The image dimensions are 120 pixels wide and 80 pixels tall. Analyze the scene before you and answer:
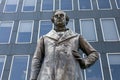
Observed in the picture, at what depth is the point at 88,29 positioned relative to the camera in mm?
22797

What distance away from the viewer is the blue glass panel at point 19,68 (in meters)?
19.5

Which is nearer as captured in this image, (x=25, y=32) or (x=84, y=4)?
(x=25, y=32)

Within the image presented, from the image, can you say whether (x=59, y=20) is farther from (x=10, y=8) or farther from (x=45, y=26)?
(x=10, y=8)

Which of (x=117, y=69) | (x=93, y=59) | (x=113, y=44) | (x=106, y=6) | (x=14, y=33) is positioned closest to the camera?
(x=93, y=59)

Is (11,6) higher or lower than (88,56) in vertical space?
higher

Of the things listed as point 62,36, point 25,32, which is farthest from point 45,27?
point 62,36

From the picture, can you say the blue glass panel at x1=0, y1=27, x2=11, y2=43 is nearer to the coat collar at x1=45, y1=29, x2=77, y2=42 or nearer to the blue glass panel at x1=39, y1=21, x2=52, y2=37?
the blue glass panel at x1=39, y1=21, x2=52, y2=37

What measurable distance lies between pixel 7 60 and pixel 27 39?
2.56 meters

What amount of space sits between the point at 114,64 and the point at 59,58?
1575cm

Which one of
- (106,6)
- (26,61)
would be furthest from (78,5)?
(26,61)

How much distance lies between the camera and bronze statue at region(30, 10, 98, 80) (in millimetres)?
4516

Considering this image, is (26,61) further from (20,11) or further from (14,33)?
(20,11)

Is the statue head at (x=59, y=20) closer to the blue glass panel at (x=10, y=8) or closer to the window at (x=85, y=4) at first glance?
the window at (x=85, y=4)

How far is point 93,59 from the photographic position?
16.0 ft
